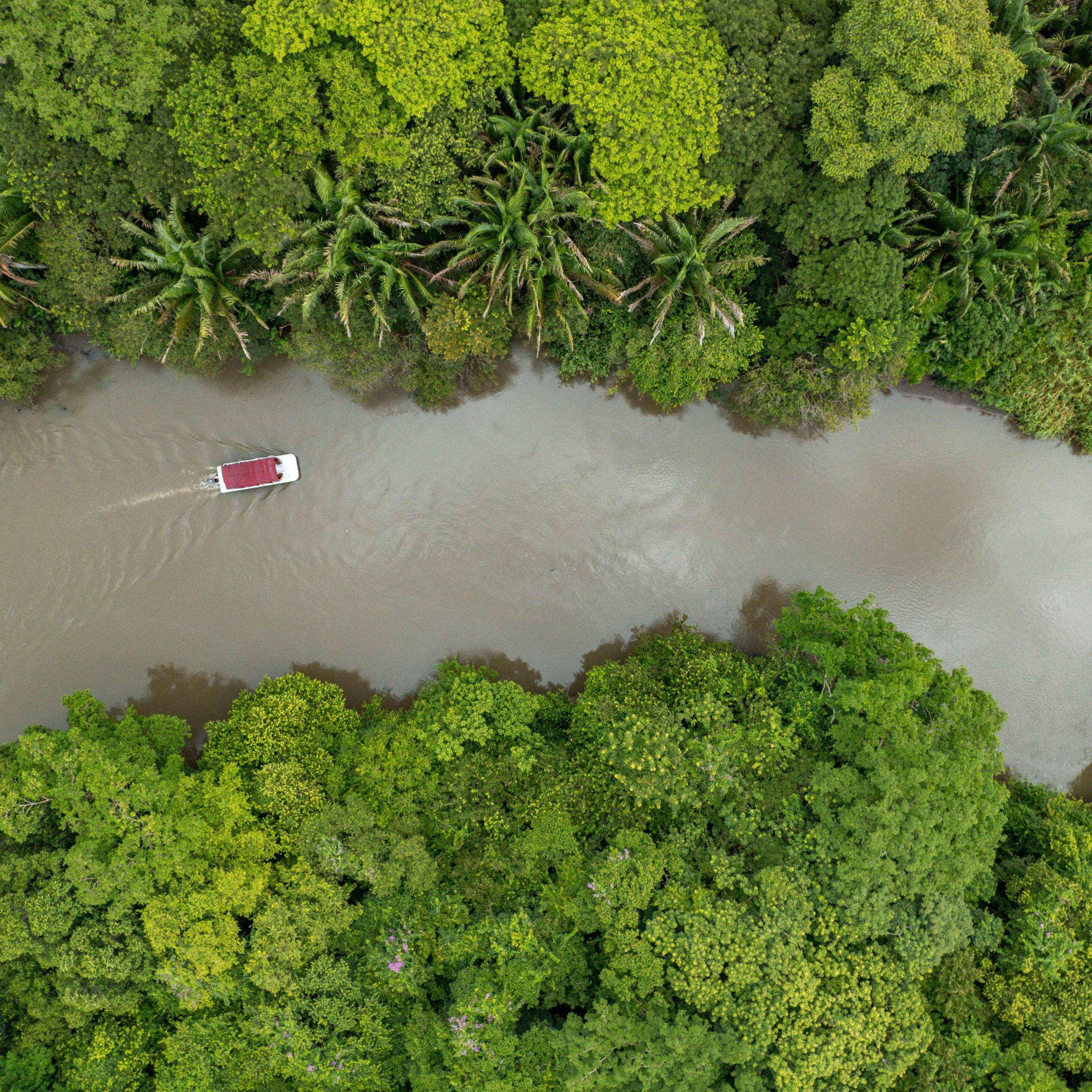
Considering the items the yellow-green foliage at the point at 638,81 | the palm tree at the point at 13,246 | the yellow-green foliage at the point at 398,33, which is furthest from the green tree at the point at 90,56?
the yellow-green foliage at the point at 638,81

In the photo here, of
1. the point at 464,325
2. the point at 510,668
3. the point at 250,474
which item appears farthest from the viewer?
A: the point at 510,668

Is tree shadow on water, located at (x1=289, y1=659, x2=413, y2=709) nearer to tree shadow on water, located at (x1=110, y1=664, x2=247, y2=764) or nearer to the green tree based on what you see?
tree shadow on water, located at (x1=110, y1=664, x2=247, y2=764)

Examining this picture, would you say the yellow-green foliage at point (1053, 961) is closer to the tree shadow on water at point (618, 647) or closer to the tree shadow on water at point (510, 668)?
the tree shadow on water at point (618, 647)

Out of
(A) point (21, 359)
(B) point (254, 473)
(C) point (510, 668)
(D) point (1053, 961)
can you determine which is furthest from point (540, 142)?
(D) point (1053, 961)

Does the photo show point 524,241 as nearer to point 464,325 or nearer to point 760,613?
point 464,325

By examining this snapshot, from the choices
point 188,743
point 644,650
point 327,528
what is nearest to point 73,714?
point 188,743

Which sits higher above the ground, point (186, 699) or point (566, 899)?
point (566, 899)

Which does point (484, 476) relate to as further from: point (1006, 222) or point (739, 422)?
point (1006, 222)
